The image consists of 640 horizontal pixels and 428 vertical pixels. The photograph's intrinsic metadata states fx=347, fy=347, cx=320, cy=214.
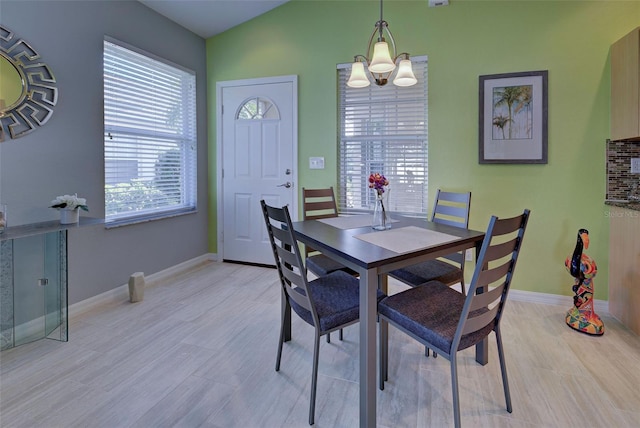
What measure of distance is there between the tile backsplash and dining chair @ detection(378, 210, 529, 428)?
189 centimetres

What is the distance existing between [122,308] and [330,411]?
78.0 inches

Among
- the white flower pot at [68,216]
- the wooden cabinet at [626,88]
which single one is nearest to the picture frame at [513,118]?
the wooden cabinet at [626,88]

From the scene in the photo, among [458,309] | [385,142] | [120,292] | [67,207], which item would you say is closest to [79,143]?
[67,207]

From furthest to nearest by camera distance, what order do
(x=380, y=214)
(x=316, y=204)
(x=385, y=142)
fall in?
(x=385, y=142), (x=316, y=204), (x=380, y=214)

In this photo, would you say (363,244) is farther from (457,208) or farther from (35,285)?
(35,285)

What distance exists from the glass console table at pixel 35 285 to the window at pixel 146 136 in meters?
0.64

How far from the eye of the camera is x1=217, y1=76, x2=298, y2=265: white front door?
3648 millimetres

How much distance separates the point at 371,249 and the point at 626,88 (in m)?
2.31

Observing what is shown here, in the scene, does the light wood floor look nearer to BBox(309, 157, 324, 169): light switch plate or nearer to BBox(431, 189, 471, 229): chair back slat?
BBox(431, 189, 471, 229): chair back slat

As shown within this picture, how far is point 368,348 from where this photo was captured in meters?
1.38

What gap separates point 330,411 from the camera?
1.60m

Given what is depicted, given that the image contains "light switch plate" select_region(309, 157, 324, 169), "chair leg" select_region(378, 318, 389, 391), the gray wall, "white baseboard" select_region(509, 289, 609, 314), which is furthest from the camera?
"light switch plate" select_region(309, 157, 324, 169)

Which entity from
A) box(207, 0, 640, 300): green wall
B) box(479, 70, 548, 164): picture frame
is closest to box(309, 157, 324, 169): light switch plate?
box(207, 0, 640, 300): green wall

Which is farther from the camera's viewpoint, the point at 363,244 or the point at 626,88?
the point at 626,88
